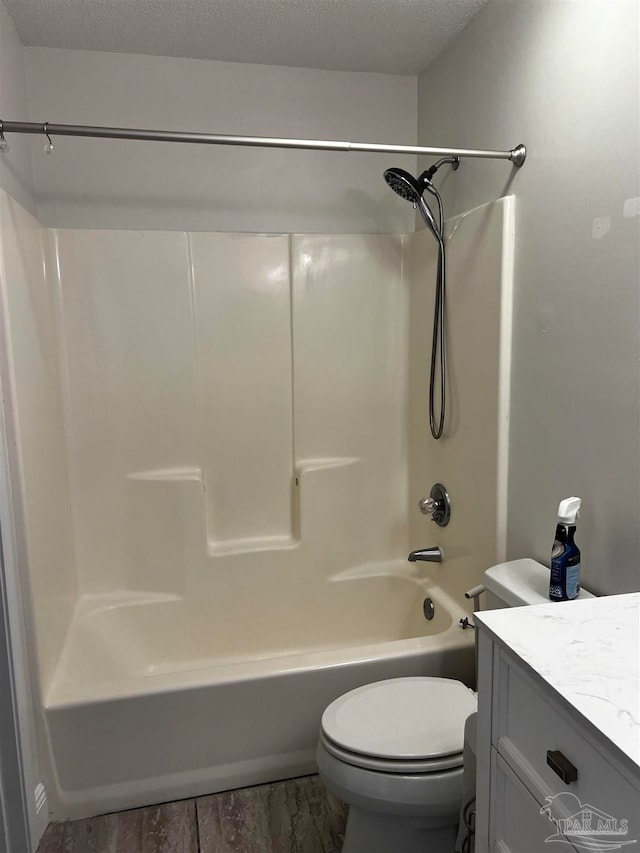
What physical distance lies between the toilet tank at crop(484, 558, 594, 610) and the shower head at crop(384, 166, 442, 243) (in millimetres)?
1114

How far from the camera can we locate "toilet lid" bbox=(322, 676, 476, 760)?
4.48 ft

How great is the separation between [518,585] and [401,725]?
0.44 meters

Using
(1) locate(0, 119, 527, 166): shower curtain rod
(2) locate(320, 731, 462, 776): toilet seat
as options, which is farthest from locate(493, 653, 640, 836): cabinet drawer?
(1) locate(0, 119, 527, 166): shower curtain rod

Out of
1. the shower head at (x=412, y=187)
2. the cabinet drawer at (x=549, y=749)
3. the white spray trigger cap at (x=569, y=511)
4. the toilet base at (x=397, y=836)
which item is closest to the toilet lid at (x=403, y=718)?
the toilet base at (x=397, y=836)

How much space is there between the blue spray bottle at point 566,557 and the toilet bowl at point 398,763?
1.31ft

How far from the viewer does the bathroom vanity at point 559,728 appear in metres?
0.73

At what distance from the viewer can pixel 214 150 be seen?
7.29 ft

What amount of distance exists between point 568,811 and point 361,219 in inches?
81.6

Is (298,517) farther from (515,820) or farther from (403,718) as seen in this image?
(515,820)

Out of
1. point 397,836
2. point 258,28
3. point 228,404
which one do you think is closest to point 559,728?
point 397,836

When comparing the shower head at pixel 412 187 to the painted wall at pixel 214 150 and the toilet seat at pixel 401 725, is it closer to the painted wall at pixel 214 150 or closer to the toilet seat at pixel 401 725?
the painted wall at pixel 214 150

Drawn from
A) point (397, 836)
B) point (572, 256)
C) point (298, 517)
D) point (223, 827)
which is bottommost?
point (223, 827)

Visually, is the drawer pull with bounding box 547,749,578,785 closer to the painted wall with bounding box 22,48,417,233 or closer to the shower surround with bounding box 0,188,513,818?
the shower surround with bounding box 0,188,513,818

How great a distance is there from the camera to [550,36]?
1.48 metres
